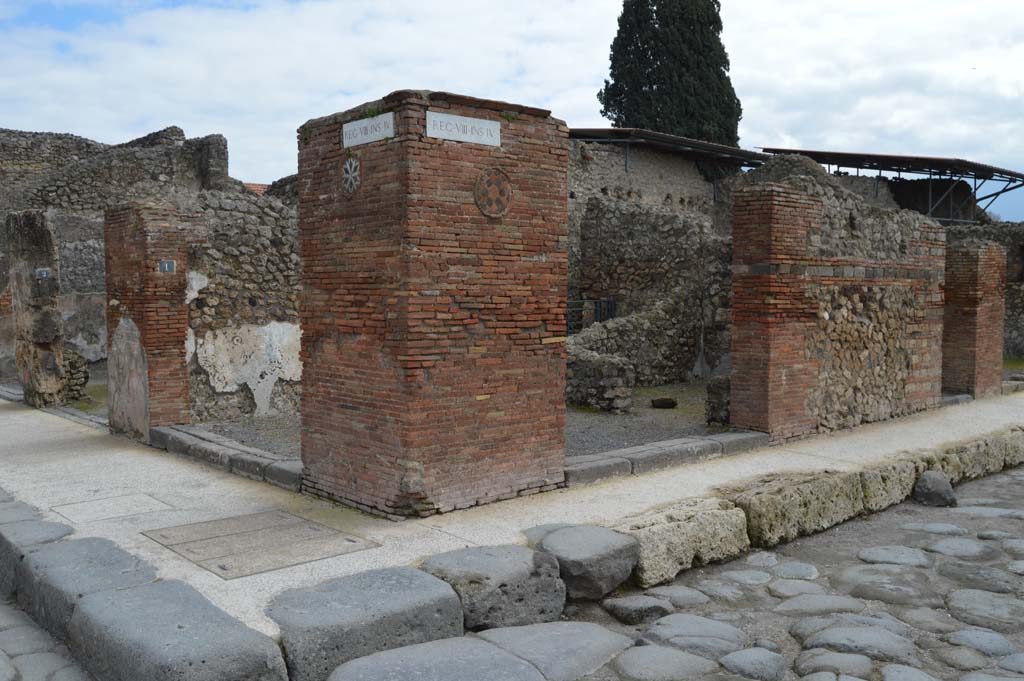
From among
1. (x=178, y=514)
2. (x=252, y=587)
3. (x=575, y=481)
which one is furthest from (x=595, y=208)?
(x=252, y=587)

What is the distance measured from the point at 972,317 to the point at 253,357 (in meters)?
8.97

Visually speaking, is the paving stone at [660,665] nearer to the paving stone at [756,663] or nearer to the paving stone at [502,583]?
the paving stone at [756,663]

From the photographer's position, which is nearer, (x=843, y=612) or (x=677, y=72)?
(x=843, y=612)

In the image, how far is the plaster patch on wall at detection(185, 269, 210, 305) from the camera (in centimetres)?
831

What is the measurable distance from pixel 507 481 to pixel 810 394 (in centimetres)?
377

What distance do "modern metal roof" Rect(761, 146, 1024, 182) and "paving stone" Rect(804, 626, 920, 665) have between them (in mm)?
21689

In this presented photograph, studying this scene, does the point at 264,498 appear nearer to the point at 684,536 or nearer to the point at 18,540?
the point at 18,540

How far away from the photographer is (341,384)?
5.55 metres

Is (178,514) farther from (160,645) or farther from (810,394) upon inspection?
(810,394)

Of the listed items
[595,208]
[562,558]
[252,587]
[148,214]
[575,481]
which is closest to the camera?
[252,587]

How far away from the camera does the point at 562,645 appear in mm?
3896

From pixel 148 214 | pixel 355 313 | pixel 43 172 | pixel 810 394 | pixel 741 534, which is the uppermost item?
pixel 43 172

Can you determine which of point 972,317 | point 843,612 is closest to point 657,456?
point 843,612

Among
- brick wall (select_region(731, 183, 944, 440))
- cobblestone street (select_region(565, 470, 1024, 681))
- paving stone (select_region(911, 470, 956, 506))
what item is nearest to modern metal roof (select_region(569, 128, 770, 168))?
brick wall (select_region(731, 183, 944, 440))
